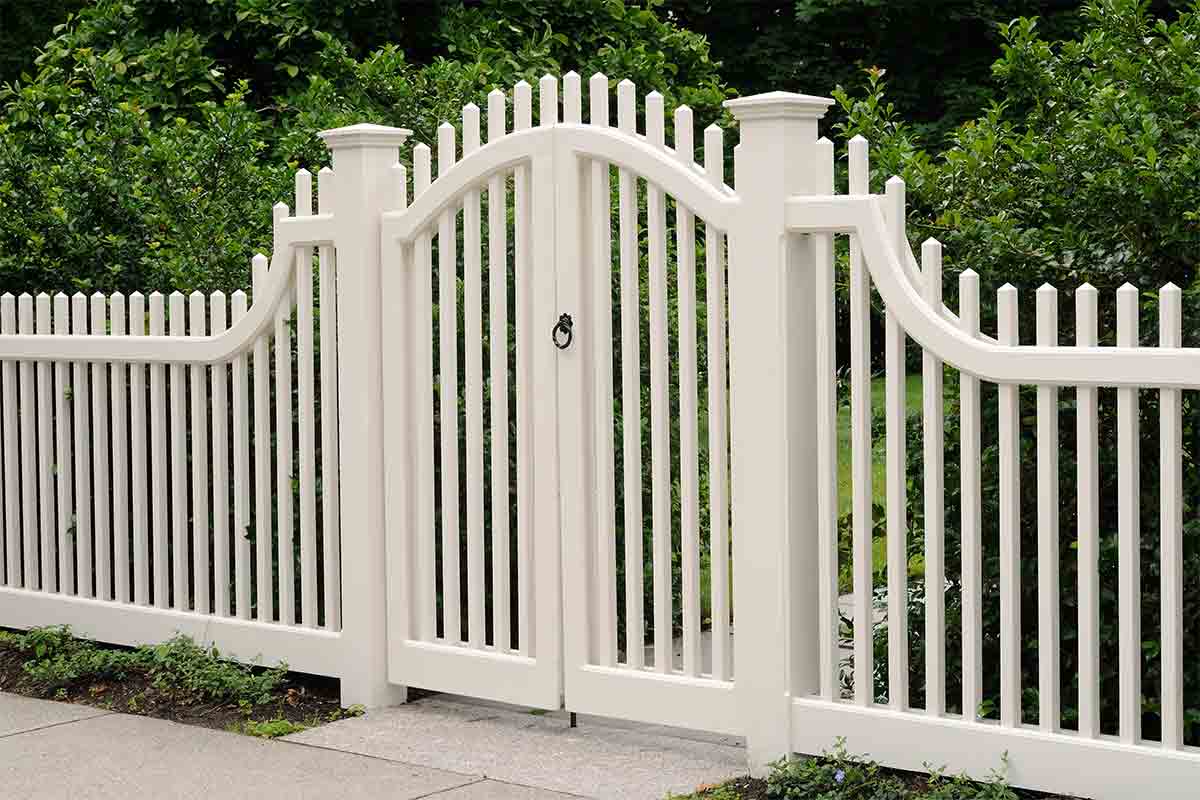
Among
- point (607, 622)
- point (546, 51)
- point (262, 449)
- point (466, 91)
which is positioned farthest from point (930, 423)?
point (546, 51)

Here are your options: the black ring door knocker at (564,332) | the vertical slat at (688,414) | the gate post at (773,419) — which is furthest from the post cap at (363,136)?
the gate post at (773,419)

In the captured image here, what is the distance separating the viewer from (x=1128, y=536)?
15.2ft

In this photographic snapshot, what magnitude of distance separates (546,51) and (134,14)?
2401 mm

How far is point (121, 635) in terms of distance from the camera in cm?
708

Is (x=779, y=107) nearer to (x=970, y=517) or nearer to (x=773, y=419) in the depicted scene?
(x=773, y=419)

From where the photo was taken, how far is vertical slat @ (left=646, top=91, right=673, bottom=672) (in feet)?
18.2

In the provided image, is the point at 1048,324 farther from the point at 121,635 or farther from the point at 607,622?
the point at 121,635

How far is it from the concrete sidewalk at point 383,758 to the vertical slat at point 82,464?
1.01m

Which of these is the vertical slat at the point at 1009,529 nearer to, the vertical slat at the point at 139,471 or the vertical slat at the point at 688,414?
the vertical slat at the point at 688,414

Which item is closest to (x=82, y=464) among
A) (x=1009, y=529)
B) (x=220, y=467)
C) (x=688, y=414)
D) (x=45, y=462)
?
(x=45, y=462)

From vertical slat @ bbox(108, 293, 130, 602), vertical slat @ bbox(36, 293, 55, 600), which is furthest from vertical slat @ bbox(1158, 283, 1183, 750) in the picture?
vertical slat @ bbox(36, 293, 55, 600)

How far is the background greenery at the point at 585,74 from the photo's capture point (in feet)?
17.3

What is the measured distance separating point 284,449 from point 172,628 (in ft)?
3.02

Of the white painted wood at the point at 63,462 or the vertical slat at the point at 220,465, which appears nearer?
the vertical slat at the point at 220,465
